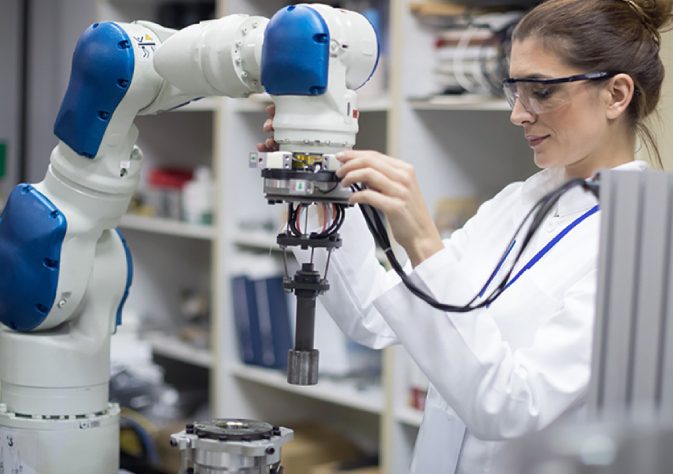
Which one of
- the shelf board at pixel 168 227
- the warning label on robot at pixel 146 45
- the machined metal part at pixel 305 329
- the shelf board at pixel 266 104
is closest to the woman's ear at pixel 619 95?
the machined metal part at pixel 305 329

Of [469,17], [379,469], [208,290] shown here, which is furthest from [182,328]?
[469,17]

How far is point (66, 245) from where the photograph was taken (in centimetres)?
130

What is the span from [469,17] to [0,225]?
1.43 metres

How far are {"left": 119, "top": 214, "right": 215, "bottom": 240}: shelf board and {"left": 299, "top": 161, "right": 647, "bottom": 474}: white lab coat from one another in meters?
1.56

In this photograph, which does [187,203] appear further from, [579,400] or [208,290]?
[579,400]

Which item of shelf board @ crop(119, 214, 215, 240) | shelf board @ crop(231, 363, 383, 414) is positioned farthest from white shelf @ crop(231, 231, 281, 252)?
shelf board @ crop(231, 363, 383, 414)

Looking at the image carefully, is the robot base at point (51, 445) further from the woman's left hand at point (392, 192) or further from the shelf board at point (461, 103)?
the shelf board at point (461, 103)

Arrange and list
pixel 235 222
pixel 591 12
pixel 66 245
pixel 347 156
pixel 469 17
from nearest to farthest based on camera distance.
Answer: pixel 347 156, pixel 66 245, pixel 591 12, pixel 469 17, pixel 235 222

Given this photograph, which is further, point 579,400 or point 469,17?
point 469,17

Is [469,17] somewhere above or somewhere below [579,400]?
above

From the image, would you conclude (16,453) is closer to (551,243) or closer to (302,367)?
(302,367)

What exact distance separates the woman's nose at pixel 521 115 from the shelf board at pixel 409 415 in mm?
1196

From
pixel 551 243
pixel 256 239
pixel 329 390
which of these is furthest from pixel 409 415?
pixel 551 243

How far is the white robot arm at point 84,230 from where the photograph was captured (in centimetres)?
124
